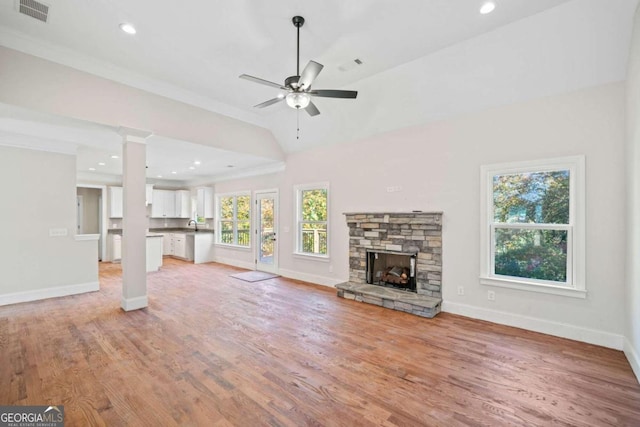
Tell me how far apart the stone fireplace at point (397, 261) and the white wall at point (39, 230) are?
4964 mm

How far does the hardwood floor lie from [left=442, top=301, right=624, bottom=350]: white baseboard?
109mm

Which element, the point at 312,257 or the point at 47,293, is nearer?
the point at 47,293

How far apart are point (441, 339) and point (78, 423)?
3411 mm

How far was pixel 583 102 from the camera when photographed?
3.29m

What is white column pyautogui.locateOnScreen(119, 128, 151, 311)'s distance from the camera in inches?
168

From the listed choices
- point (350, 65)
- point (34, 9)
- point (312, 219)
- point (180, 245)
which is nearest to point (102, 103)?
point (34, 9)

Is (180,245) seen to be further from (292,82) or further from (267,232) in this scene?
(292,82)

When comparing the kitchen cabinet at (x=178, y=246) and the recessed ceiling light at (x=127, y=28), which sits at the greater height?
the recessed ceiling light at (x=127, y=28)

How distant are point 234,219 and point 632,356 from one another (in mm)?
8148

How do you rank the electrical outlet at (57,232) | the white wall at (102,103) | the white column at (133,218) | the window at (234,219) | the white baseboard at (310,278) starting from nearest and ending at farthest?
the white wall at (102,103) < the white column at (133,218) < the electrical outlet at (57,232) < the white baseboard at (310,278) < the window at (234,219)

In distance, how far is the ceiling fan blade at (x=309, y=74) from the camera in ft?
8.34

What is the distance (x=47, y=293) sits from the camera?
494 cm

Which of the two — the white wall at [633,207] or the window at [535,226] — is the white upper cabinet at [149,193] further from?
the white wall at [633,207]

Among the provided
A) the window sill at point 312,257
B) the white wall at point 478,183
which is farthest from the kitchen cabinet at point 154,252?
the white wall at point 478,183
